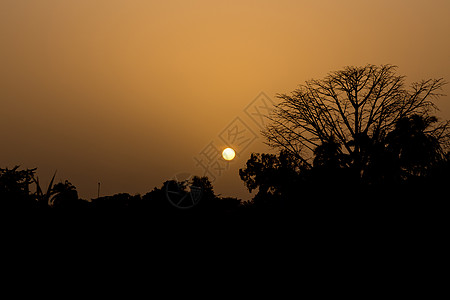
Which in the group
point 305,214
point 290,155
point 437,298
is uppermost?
point 290,155

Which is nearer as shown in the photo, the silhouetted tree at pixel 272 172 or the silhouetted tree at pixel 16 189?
the silhouetted tree at pixel 16 189

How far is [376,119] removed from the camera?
92.4 ft

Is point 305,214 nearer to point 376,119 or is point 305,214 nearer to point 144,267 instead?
point 144,267

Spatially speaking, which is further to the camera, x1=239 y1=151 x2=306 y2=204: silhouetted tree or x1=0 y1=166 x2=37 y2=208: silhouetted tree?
x1=239 y1=151 x2=306 y2=204: silhouetted tree

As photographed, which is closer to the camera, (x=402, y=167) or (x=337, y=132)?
Result: (x=402, y=167)

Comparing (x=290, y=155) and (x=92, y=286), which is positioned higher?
(x=290, y=155)

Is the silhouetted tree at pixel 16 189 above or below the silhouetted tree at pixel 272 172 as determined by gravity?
below

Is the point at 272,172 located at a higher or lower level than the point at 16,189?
higher

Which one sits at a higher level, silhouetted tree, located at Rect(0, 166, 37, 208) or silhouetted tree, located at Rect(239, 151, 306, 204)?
silhouetted tree, located at Rect(239, 151, 306, 204)

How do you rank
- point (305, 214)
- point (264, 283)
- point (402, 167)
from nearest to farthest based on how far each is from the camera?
1. point (264, 283)
2. point (305, 214)
3. point (402, 167)

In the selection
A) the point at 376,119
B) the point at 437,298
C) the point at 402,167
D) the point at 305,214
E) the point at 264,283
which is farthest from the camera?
the point at 376,119

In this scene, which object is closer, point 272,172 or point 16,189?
point 16,189

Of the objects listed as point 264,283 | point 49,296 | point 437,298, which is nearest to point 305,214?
point 264,283

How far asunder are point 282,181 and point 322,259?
20.1 m
